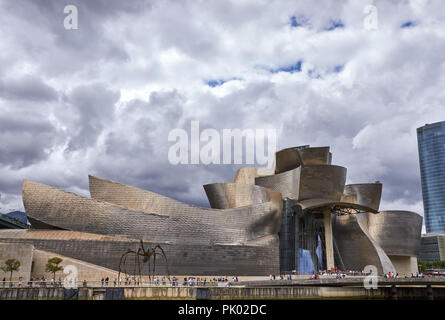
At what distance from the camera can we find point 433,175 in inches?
5531

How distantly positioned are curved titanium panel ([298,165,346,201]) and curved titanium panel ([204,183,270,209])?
17.2ft

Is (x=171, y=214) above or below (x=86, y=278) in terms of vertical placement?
above

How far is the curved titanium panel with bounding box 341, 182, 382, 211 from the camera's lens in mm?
49750

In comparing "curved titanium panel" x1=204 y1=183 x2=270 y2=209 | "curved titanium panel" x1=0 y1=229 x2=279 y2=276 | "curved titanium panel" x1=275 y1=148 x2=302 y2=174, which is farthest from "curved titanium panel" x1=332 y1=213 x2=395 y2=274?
"curved titanium panel" x1=204 y1=183 x2=270 y2=209

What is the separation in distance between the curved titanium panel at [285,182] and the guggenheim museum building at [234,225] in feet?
0.37

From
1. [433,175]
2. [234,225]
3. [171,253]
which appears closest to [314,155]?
[234,225]

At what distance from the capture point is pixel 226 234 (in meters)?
38.0

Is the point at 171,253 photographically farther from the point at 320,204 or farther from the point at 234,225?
the point at 320,204

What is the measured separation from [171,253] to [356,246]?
2308 centimetres

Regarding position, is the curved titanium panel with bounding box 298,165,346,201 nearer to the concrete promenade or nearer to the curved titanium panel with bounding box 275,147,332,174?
the curved titanium panel with bounding box 275,147,332,174
